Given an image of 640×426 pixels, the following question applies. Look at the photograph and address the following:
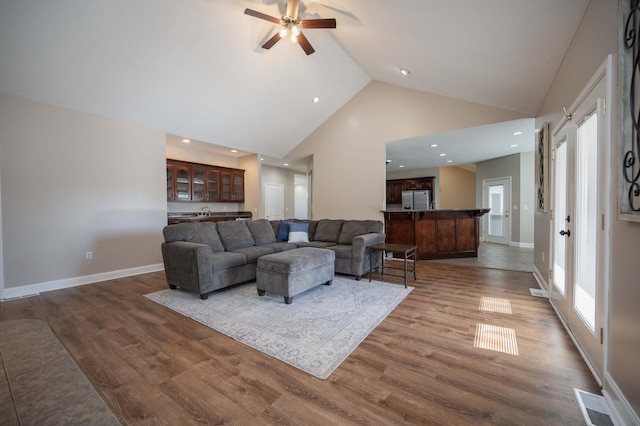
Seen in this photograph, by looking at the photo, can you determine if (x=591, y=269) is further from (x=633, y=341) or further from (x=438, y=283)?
(x=438, y=283)

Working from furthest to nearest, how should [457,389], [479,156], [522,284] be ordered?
[479,156], [522,284], [457,389]

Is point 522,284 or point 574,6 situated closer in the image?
point 574,6

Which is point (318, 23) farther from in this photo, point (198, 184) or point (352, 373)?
point (198, 184)

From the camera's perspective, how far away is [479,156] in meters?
7.29

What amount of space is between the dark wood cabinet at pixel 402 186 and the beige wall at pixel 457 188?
4.75 ft

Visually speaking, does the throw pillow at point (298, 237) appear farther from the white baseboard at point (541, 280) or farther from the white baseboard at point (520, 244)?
the white baseboard at point (520, 244)

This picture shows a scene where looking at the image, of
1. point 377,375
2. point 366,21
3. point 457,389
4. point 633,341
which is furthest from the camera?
point 366,21

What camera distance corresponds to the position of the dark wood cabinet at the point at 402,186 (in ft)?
30.2

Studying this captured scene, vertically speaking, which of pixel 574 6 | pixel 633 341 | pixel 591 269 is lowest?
pixel 633 341

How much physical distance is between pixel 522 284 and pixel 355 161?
3.75 m

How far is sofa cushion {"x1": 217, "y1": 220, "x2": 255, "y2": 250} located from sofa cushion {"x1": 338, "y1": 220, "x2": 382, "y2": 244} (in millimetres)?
1566

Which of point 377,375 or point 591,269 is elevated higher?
point 591,269

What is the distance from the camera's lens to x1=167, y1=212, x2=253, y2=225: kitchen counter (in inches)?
219

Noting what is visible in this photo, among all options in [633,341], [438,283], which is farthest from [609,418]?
[438,283]
